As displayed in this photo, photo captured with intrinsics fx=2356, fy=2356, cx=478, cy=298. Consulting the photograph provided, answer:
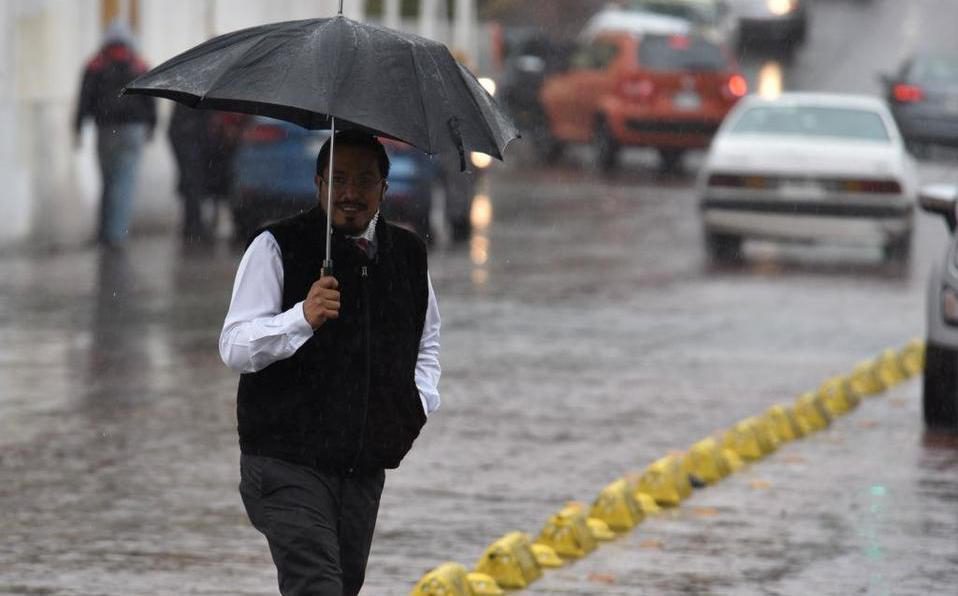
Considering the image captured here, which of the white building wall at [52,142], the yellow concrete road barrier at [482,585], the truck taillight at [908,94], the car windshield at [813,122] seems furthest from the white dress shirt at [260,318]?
the truck taillight at [908,94]

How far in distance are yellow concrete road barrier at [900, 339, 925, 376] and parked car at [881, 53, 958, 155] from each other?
19.7 meters

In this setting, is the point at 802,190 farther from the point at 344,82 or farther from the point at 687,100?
the point at 344,82

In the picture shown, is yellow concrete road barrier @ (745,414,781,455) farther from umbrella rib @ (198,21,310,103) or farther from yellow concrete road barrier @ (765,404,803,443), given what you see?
umbrella rib @ (198,21,310,103)

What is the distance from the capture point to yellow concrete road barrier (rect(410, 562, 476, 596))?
7.43m

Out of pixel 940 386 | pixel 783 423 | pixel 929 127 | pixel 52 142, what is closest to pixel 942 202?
pixel 940 386

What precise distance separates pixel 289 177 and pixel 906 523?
12450mm

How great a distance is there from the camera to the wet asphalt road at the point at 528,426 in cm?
833

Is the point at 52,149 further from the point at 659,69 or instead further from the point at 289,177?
the point at 659,69

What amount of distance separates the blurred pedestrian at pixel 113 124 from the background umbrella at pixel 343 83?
604 inches

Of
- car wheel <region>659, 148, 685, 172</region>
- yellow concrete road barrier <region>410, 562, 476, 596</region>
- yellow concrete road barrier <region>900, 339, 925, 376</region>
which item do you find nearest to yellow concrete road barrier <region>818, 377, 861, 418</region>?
yellow concrete road barrier <region>900, 339, 925, 376</region>

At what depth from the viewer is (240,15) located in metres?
29.0

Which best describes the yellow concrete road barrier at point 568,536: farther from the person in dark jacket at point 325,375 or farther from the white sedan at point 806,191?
→ the white sedan at point 806,191

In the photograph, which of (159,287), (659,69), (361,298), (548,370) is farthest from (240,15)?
(361,298)

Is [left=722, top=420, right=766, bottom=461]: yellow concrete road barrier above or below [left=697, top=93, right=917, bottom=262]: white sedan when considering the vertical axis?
above
